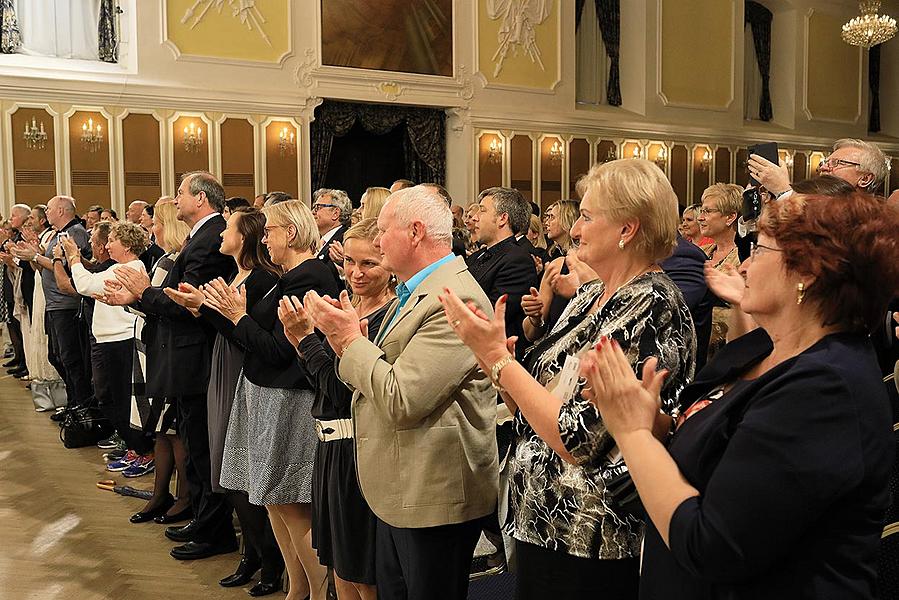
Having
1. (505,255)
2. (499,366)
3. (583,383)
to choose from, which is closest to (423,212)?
(499,366)

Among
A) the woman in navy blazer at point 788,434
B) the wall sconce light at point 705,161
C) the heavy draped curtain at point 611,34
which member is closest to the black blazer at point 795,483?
the woman in navy blazer at point 788,434

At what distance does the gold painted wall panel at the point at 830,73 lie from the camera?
17.8 metres

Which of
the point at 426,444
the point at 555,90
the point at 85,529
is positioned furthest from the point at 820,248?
the point at 555,90

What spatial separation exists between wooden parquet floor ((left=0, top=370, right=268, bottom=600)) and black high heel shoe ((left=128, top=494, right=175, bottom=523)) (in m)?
0.06

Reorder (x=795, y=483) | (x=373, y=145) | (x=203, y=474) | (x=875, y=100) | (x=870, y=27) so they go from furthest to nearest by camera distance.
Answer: (x=875, y=100) → (x=870, y=27) → (x=373, y=145) → (x=203, y=474) → (x=795, y=483)

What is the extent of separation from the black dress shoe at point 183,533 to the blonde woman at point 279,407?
1056 mm

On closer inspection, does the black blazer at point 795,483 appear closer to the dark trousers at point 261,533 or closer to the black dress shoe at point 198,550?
the dark trousers at point 261,533

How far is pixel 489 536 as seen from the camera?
330cm

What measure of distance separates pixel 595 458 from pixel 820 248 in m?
0.58

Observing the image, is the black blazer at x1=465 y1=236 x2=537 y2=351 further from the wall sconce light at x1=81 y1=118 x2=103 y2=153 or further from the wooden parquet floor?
the wall sconce light at x1=81 y1=118 x2=103 y2=153

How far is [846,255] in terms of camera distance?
130 cm

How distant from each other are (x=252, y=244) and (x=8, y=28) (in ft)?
30.0

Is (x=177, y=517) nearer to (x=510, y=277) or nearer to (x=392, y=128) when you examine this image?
(x=510, y=277)

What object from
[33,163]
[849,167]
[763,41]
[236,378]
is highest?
[763,41]
